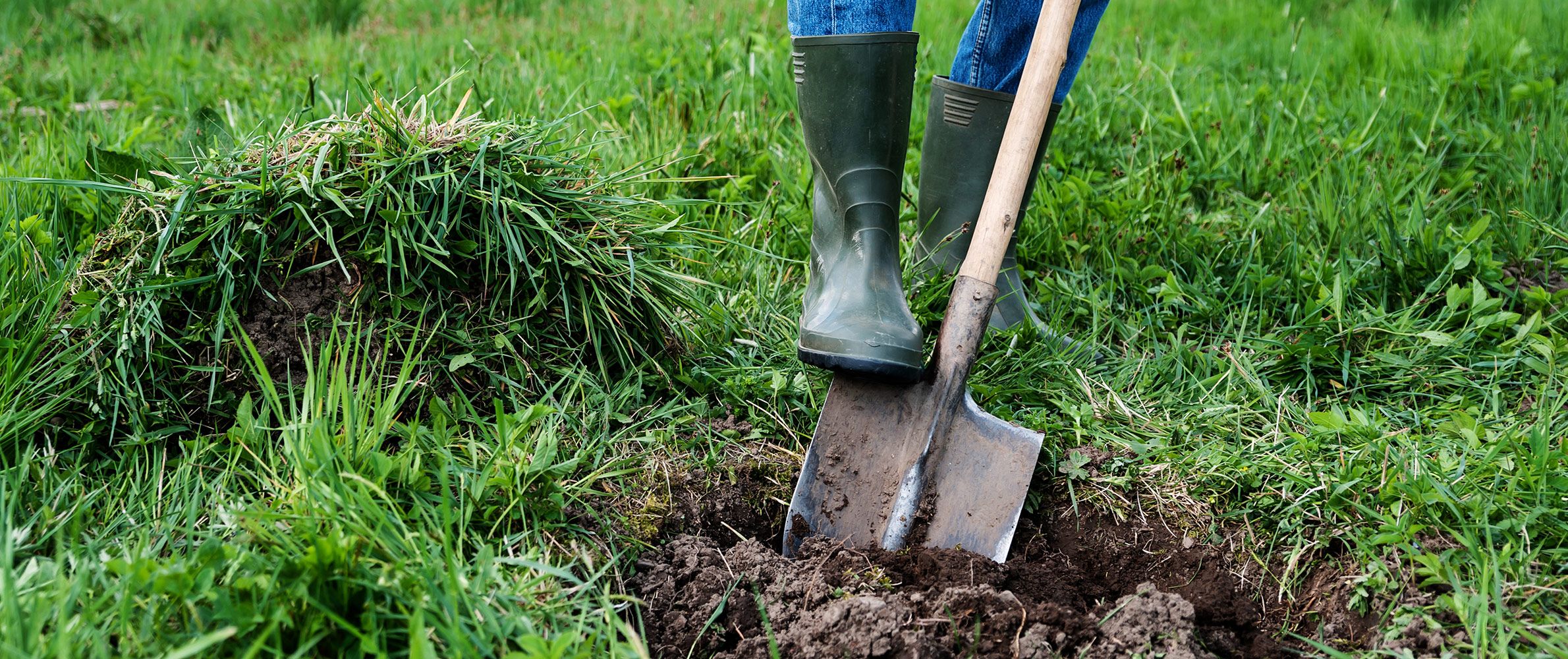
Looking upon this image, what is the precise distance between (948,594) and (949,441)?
380mm

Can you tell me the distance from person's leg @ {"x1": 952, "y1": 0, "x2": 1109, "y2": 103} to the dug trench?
3.13 ft

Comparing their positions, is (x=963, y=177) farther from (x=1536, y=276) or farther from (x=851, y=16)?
(x=1536, y=276)

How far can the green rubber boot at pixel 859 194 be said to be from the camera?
1752 mm

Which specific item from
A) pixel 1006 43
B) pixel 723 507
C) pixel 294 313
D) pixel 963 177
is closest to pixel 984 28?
pixel 1006 43

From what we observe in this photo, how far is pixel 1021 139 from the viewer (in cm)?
176

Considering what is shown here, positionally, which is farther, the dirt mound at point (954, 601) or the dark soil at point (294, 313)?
the dark soil at point (294, 313)

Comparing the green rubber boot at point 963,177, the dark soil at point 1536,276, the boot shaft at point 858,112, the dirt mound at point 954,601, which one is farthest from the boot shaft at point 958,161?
the dark soil at point 1536,276

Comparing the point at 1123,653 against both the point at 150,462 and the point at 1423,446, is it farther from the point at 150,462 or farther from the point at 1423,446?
the point at 150,462

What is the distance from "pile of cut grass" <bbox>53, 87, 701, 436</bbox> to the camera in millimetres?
1541

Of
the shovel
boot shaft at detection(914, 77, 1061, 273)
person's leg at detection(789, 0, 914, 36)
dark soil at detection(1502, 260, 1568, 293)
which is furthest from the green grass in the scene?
person's leg at detection(789, 0, 914, 36)

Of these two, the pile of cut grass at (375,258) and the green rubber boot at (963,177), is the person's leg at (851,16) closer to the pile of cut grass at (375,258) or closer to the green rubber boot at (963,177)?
the green rubber boot at (963,177)

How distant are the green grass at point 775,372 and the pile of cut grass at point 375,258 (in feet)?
0.12

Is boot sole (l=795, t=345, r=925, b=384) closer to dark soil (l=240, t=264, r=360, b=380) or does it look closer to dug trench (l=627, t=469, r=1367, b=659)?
dug trench (l=627, t=469, r=1367, b=659)

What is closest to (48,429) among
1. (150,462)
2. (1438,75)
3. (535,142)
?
(150,462)
